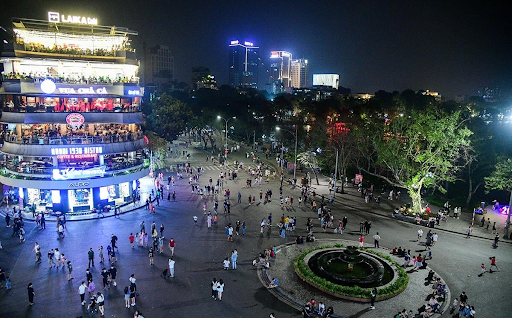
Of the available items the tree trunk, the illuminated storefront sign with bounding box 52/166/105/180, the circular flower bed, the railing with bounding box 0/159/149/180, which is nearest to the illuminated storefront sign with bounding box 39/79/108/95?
the railing with bounding box 0/159/149/180

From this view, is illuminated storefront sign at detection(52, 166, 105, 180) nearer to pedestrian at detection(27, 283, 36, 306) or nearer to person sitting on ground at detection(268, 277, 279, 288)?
pedestrian at detection(27, 283, 36, 306)

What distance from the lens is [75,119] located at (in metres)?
37.6

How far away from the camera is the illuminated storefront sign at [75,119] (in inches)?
1467

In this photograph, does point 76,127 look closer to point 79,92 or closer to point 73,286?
point 79,92

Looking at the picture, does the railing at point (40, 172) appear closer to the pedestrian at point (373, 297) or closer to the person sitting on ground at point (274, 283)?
→ the person sitting on ground at point (274, 283)

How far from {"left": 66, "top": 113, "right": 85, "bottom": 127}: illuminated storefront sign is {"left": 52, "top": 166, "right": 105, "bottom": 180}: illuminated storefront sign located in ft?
15.8

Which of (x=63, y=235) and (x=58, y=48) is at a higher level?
(x=58, y=48)

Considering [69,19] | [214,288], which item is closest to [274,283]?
[214,288]

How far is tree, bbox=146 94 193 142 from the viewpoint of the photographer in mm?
64438

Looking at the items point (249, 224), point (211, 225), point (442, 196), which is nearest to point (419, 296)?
point (249, 224)

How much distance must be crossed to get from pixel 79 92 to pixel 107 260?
20.6 m

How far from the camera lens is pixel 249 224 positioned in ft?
110

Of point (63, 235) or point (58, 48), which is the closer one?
point (63, 235)

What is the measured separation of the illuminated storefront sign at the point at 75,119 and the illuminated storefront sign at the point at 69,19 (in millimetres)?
13587
